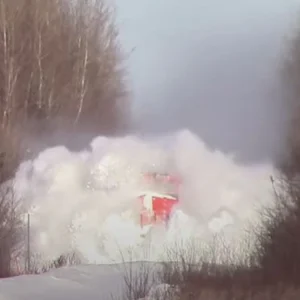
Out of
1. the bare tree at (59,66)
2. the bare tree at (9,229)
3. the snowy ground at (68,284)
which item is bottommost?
the snowy ground at (68,284)

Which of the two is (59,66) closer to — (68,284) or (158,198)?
(158,198)

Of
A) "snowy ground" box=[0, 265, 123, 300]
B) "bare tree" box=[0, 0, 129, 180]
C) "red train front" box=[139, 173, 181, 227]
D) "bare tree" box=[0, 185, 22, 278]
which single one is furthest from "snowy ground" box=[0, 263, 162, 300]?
"bare tree" box=[0, 0, 129, 180]

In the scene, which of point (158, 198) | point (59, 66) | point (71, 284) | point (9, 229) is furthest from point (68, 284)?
point (59, 66)

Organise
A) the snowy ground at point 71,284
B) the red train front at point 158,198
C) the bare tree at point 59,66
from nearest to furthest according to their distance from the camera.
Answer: the snowy ground at point 71,284 < the red train front at point 158,198 < the bare tree at point 59,66

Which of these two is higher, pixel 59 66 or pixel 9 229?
pixel 59 66

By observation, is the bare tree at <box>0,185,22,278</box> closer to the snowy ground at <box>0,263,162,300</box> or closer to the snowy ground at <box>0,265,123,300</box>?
the snowy ground at <box>0,263,162,300</box>

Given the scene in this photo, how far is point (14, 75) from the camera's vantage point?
19.3 m

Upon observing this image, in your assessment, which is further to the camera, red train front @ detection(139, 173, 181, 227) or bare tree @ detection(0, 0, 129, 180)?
bare tree @ detection(0, 0, 129, 180)

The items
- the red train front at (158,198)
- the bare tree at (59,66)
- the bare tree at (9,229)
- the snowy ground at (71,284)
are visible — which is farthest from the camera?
the bare tree at (59,66)

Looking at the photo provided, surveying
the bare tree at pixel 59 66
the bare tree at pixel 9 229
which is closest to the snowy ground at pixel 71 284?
the bare tree at pixel 9 229

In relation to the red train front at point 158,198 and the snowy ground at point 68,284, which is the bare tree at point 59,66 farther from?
the snowy ground at point 68,284

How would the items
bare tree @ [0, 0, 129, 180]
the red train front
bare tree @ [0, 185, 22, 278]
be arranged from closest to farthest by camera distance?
the red train front
bare tree @ [0, 185, 22, 278]
bare tree @ [0, 0, 129, 180]

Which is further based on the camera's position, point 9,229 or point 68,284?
point 9,229

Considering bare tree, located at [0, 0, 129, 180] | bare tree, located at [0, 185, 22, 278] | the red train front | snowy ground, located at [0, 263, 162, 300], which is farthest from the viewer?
bare tree, located at [0, 0, 129, 180]
